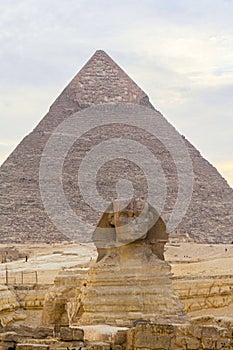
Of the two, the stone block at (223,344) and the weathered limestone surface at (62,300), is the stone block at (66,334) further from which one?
the weathered limestone surface at (62,300)

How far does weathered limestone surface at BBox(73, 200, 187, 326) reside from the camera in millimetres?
9109

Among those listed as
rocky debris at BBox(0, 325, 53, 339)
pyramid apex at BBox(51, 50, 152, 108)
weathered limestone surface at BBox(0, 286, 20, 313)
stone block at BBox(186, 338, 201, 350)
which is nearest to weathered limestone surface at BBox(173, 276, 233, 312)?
weathered limestone surface at BBox(0, 286, 20, 313)

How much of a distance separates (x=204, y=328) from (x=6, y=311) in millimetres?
5862

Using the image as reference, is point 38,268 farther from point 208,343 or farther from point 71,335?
point 208,343

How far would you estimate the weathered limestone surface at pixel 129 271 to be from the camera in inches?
359

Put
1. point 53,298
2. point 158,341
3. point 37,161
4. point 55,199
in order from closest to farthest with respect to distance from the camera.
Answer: point 158,341, point 53,298, point 55,199, point 37,161

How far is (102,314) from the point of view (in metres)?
9.00

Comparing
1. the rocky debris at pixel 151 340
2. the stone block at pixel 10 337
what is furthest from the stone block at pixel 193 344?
the stone block at pixel 10 337

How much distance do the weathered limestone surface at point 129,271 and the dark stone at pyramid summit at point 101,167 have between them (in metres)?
120

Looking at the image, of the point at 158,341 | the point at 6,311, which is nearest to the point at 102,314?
the point at 6,311

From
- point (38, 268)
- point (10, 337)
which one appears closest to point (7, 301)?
point (10, 337)

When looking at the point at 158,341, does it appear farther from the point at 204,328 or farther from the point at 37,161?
the point at 37,161

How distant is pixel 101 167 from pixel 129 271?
13007 centimetres

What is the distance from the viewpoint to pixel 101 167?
13950 centimetres
